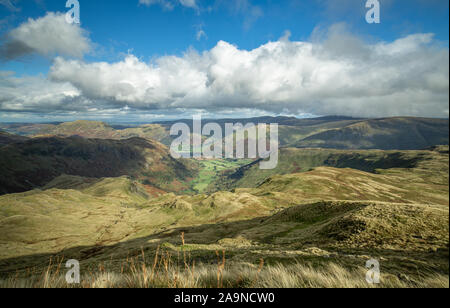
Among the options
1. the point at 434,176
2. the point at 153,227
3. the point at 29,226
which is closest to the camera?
the point at 29,226

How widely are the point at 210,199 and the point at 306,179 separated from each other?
8370 cm

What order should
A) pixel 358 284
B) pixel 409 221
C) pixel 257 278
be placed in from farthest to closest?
pixel 409 221 → pixel 257 278 → pixel 358 284

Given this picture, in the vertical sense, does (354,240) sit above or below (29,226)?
above

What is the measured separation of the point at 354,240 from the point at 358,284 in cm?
1159

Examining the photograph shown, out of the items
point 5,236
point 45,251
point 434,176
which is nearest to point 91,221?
point 5,236

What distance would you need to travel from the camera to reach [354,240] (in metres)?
13.4

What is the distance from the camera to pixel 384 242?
1144cm

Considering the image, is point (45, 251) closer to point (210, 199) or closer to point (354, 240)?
point (210, 199)

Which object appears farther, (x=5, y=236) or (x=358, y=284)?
(x=5, y=236)
